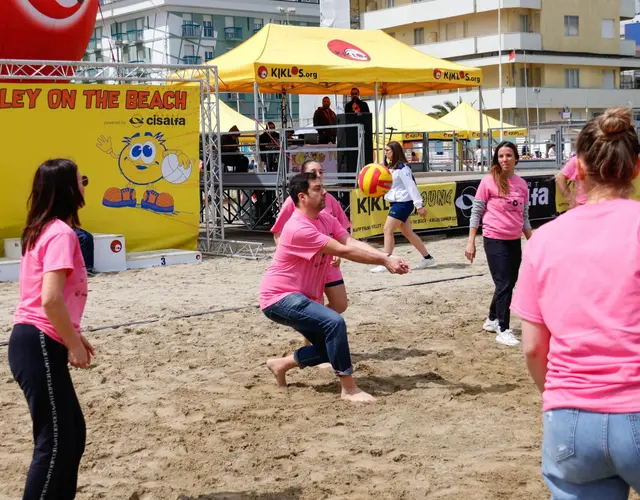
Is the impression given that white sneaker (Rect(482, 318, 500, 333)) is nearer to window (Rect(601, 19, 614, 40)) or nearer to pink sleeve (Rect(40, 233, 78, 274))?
pink sleeve (Rect(40, 233, 78, 274))

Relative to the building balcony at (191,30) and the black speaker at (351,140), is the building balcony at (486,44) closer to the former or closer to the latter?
the building balcony at (191,30)

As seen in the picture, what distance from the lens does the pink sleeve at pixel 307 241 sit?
5594mm

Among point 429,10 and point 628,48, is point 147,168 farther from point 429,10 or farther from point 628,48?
point 628,48

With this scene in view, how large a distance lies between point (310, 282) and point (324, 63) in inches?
449

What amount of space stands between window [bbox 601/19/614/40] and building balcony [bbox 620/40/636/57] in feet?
4.63

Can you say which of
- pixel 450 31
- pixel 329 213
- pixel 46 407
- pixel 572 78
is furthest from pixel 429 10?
pixel 46 407

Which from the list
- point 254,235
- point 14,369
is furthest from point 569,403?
point 254,235

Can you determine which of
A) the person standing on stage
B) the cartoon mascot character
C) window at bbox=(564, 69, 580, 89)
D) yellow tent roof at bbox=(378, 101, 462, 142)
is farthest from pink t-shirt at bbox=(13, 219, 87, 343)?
window at bbox=(564, 69, 580, 89)

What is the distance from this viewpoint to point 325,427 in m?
5.36

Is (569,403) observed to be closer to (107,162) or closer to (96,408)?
(96,408)

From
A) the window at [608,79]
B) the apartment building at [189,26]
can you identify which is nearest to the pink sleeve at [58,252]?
the window at [608,79]

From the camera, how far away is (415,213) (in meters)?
15.6

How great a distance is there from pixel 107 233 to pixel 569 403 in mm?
11279

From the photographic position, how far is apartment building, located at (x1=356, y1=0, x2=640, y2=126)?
183 ft
